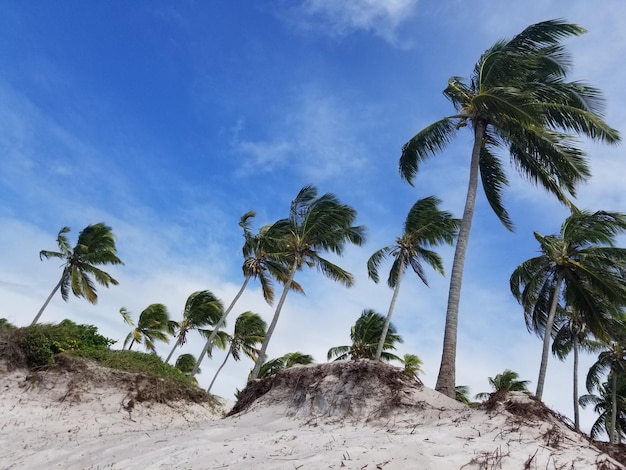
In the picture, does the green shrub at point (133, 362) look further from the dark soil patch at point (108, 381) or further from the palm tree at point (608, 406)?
the palm tree at point (608, 406)

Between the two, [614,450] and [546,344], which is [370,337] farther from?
[614,450]

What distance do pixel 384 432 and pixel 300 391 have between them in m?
2.75

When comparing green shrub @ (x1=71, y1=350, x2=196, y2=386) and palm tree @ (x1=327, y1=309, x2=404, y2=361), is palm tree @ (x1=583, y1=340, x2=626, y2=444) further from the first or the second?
green shrub @ (x1=71, y1=350, x2=196, y2=386)

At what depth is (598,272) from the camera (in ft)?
52.0

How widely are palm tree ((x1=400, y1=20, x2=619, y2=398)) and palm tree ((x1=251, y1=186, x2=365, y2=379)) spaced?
6.98 m

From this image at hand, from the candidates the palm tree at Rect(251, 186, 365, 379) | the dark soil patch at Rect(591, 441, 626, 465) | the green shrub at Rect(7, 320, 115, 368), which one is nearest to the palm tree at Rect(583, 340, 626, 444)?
the palm tree at Rect(251, 186, 365, 379)

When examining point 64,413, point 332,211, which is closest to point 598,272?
point 332,211

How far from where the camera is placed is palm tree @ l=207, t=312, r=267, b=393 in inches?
1247

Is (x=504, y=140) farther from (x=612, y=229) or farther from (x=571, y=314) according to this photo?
(x=571, y=314)

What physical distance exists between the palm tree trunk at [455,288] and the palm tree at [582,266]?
252 inches

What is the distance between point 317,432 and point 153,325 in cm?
2712

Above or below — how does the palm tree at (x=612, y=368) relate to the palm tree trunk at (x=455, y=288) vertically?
above

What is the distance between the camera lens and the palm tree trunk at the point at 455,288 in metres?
9.55

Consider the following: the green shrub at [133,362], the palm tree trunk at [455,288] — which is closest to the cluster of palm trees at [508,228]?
the palm tree trunk at [455,288]
